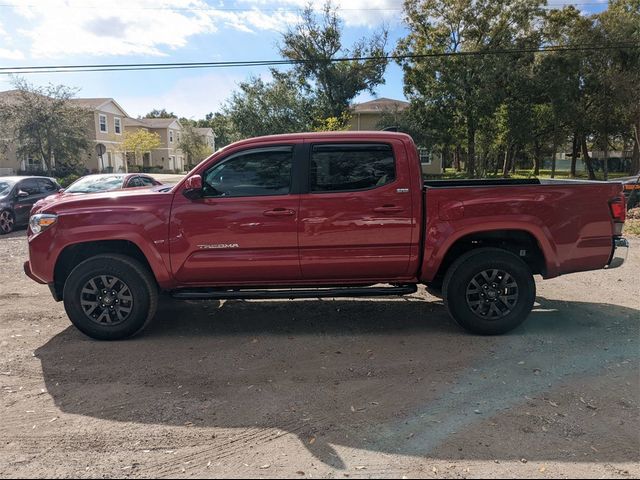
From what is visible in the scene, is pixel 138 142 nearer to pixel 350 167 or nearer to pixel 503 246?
pixel 350 167

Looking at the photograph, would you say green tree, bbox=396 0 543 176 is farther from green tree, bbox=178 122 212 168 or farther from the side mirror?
green tree, bbox=178 122 212 168

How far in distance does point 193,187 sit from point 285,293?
1.42 meters

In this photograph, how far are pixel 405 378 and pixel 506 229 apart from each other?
6.21ft

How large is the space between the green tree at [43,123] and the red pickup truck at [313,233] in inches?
1096

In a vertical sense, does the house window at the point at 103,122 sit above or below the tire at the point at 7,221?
above

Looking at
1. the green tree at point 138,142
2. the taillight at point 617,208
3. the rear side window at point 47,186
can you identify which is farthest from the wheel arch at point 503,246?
the green tree at point 138,142

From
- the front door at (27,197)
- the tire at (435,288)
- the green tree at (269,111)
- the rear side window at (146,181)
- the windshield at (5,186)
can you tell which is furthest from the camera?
the green tree at (269,111)

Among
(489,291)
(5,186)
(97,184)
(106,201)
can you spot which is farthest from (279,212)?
(5,186)

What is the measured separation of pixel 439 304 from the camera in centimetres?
618

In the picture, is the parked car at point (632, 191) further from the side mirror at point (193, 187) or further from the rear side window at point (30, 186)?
the rear side window at point (30, 186)

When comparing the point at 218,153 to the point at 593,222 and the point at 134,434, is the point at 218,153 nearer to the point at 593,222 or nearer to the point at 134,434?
the point at 134,434

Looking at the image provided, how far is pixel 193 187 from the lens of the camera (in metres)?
4.73

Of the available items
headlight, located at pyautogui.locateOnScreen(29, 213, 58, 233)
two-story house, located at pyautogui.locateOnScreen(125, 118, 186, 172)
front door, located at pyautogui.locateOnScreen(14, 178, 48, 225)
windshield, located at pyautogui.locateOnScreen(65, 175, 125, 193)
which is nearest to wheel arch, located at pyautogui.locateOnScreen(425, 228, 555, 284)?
headlight, located at pyautogui.locateOnScreen(29, 213, 58, 233)

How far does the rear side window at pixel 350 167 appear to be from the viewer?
15.9ft
